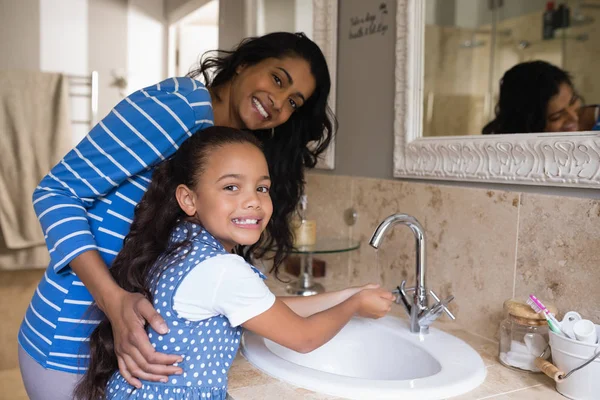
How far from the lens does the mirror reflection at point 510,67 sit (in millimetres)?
992

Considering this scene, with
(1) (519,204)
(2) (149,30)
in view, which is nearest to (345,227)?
(1) (519,204)

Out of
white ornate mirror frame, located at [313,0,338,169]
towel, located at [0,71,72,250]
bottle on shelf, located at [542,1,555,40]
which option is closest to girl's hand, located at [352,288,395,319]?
bottle on shelf, located at [542,1,555,40]

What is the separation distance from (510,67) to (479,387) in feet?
2.10

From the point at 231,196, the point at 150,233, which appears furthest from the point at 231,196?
the point at 150,233

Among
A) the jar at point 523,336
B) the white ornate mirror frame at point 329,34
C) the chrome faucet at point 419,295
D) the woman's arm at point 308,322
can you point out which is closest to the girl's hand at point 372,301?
the woman's arm at point 308,322

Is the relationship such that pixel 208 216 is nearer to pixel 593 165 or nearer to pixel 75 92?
pixel 593 165

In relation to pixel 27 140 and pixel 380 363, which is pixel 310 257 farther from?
pixel 27 140

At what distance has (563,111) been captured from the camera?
102 cm

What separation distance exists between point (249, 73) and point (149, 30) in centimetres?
148

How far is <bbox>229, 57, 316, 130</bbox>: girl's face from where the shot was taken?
48.9 inches

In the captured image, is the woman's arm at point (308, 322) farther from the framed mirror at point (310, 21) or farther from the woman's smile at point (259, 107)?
the framed mirror at point (310, 21)

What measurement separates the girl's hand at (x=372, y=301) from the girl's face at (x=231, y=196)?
0.24 metres

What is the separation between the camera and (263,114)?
1.25 meters

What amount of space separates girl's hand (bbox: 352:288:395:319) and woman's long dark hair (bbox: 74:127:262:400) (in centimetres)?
34
